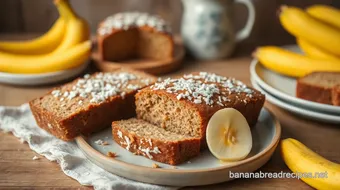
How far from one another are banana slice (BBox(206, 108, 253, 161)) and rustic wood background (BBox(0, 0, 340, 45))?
146cm

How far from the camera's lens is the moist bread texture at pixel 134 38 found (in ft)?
7.89

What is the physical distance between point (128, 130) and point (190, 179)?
0.30 metres

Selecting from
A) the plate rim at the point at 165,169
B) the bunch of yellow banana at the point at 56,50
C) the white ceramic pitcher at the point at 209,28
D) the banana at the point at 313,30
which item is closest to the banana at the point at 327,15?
the banana at the point at 313,30

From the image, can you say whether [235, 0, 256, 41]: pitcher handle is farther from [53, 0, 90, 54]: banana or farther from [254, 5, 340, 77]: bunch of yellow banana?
[53, 0, 90, 54]: banana

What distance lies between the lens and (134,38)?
2502 mm

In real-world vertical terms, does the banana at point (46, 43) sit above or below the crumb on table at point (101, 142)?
above

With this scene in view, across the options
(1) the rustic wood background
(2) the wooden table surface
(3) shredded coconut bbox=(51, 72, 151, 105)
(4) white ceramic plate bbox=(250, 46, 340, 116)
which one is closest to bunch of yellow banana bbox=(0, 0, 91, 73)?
(2) the wooden table surface

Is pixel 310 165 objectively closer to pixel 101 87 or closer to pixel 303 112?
pixel 303 112

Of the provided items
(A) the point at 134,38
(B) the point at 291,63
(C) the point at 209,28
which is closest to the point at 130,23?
(A) the point at 134,38

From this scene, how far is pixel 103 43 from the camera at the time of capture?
7.80 feet

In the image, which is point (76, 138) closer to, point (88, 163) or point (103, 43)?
point (88, 163)

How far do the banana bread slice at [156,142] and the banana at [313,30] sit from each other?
2.92 ft

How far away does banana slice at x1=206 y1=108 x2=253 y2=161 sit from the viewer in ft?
4.71

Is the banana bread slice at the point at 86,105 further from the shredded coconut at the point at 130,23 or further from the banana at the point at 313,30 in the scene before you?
the banana at the point at 313,30
